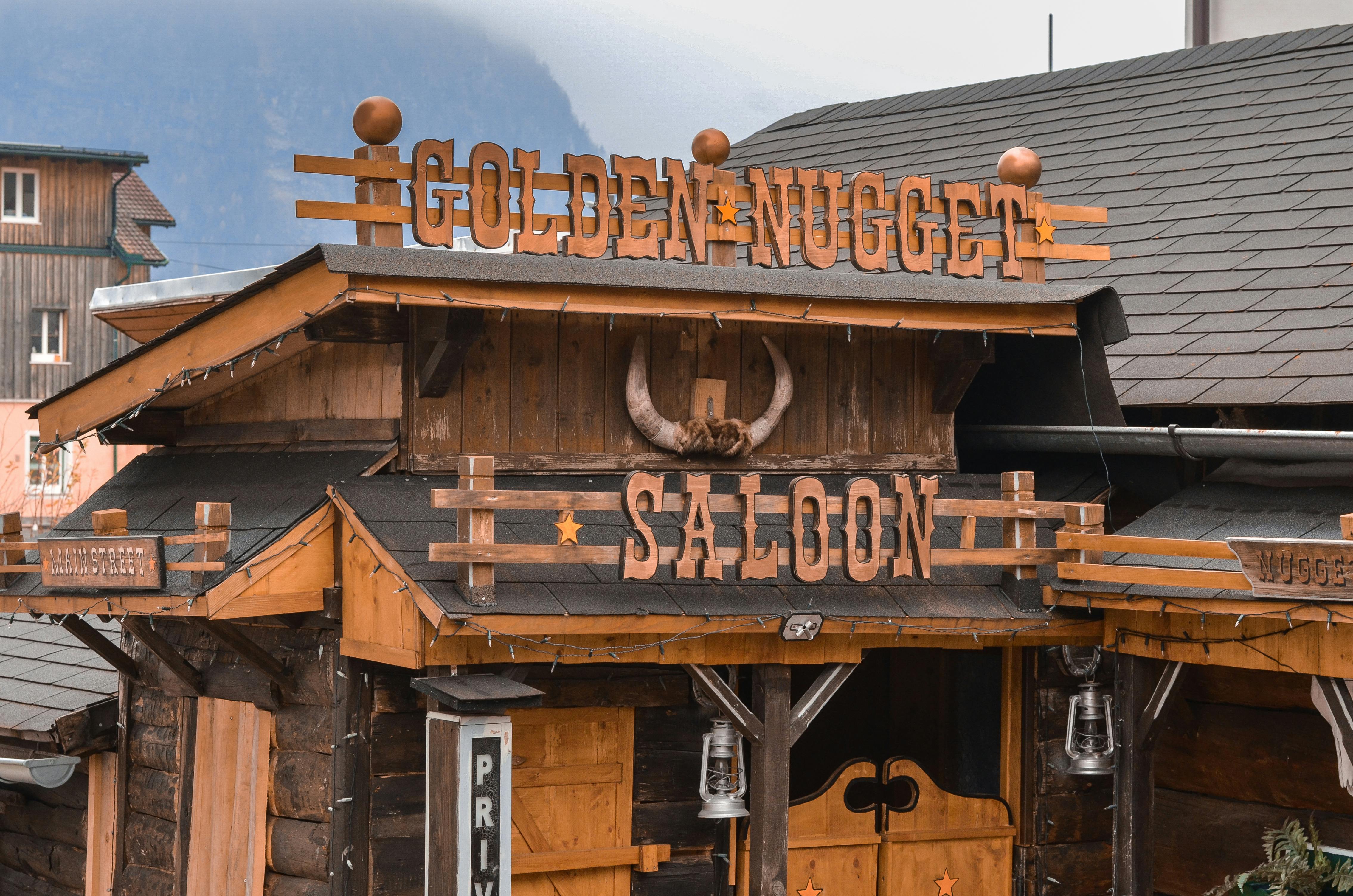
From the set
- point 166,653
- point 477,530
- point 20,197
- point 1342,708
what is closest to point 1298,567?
point 1342,708

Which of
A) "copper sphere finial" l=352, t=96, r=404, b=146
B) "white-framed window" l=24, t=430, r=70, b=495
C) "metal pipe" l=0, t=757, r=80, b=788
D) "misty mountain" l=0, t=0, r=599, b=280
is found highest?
"misty mountain" l=0, t=0, r=599, b=280

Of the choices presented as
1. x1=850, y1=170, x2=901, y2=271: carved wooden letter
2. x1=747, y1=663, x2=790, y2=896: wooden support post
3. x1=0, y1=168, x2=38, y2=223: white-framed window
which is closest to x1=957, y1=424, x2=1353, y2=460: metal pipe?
x1=850, y1=170, x2=901, y2=271: carved wooden letter

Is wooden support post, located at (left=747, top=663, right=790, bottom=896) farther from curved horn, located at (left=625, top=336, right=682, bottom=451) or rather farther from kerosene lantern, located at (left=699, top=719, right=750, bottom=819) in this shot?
curved horn, located at (left=625, top=336, right=682, bottom=451)

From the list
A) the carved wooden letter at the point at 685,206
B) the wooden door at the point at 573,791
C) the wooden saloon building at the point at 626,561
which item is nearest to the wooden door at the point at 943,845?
the wooden saloon building at the point at 626,561

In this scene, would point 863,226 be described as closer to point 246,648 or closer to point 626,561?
point 626,561

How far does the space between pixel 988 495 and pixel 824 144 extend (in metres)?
6.23

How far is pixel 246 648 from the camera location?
7.50 metres

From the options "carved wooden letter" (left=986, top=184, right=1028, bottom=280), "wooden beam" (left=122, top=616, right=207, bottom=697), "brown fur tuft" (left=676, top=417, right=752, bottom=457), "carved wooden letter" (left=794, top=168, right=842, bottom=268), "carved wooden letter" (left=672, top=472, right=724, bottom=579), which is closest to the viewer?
"carved wooden letter" (left=672, top=472, right=724, bottom=579)

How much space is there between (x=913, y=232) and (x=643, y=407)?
74.6 inches

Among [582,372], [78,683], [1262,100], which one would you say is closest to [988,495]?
[582,372]

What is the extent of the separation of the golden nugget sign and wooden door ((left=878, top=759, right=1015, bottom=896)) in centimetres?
289

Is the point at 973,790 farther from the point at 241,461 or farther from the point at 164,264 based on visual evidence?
the point at 164,264

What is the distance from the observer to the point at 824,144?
45.8 ft

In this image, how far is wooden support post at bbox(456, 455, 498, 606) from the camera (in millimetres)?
6320
